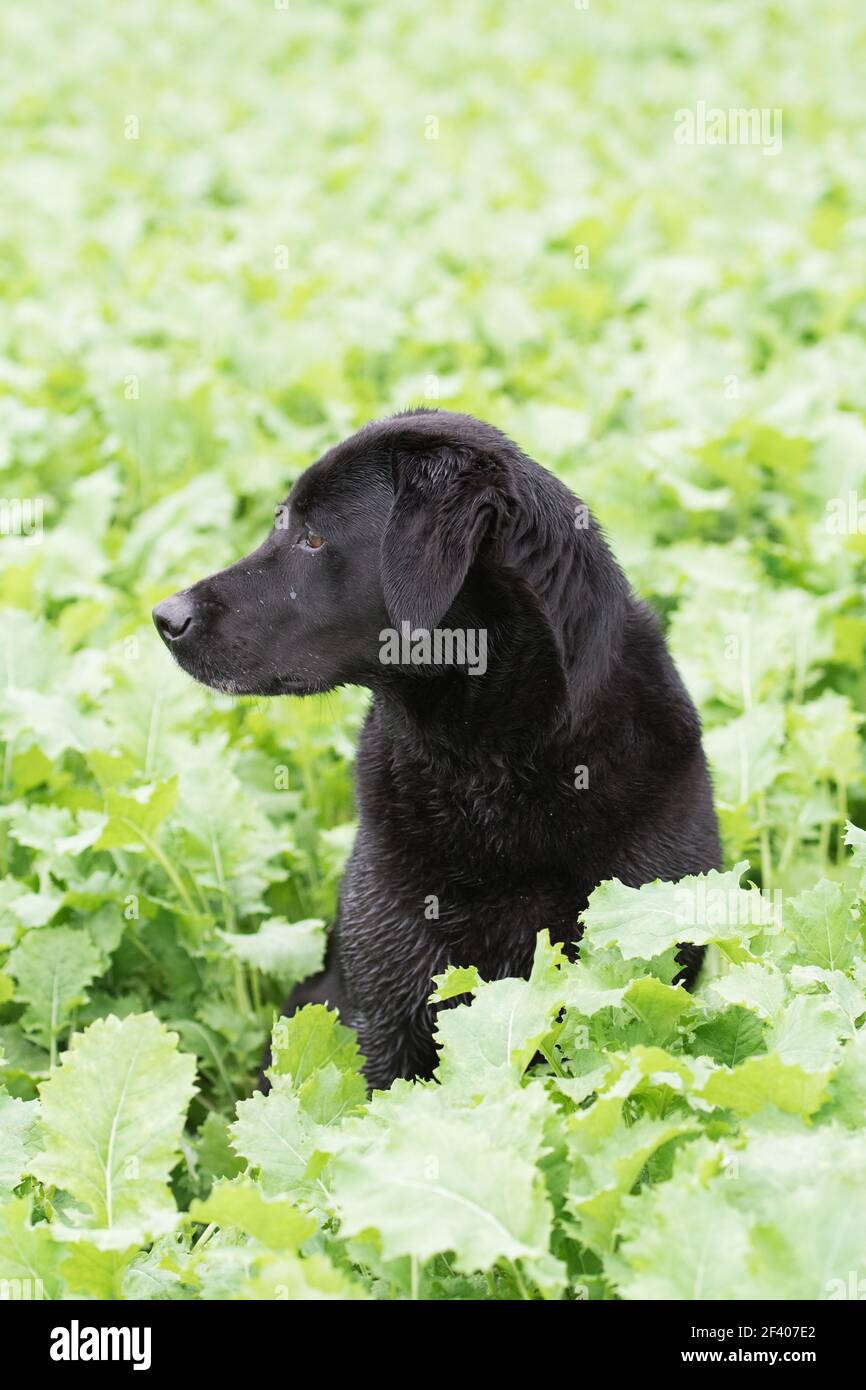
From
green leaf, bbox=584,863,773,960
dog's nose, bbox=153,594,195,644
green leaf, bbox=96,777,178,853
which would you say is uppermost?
dog's nose, bbox=153,594,195,644

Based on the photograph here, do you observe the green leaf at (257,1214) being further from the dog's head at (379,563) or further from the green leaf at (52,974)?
the green leaf at (52,974)

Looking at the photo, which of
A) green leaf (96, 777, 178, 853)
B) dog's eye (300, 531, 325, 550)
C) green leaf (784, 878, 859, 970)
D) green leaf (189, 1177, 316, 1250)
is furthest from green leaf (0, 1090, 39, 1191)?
green leaf (784, 878, 859, 970)

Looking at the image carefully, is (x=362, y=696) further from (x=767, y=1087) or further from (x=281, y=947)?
(x=767, y=1087)

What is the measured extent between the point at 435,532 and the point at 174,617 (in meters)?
0.74

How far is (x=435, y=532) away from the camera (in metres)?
3.13

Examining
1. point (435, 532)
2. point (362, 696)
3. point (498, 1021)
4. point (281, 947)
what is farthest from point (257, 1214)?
point (362, 696)

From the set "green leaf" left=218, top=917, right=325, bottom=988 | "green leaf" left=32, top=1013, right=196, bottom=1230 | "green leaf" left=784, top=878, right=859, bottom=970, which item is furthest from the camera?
"green leaf" left=218, top=917, right=325, bottom=988

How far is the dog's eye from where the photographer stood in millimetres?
3484

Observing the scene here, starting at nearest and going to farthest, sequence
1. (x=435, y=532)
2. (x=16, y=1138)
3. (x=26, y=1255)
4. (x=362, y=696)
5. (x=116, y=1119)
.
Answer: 1. (x=26, y=1255)
2. (x=116, y=1119)
3. (x=16, y=1138)
4. (x=435, y=532)
5. (x=362, y=696)

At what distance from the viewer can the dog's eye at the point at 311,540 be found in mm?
3484

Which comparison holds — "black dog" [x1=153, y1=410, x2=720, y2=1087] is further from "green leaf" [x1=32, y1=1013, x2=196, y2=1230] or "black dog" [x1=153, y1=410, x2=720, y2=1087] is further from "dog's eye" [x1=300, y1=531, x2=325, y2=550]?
"green leaf" [x1=32, y1=1013, x2=196, y2=1230]

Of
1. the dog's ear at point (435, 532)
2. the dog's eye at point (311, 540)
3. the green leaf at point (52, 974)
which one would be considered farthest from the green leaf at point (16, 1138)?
the dog's eye at point (311, 540)

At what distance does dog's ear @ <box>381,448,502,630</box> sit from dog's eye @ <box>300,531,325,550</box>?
0.92 ft

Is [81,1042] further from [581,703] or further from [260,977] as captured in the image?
[260,977]
